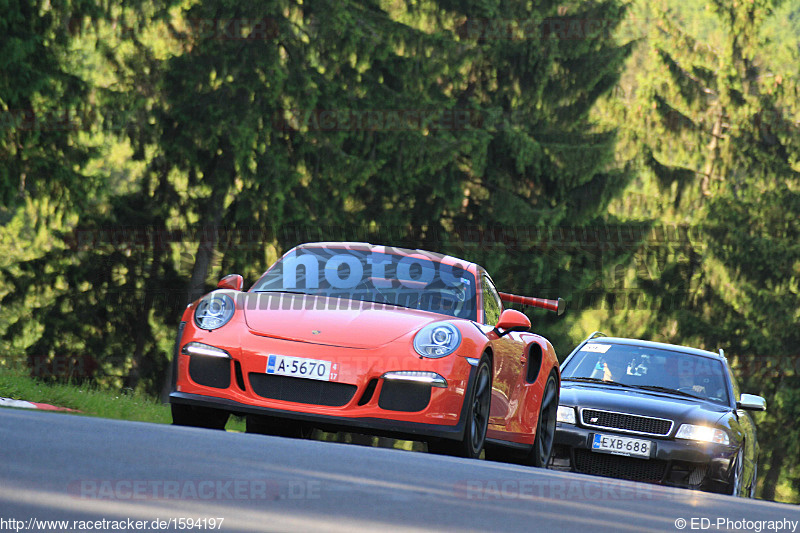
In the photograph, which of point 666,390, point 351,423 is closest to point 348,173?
point 666,390

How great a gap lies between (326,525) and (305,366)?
4186mm

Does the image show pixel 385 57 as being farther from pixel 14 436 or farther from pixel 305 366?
pixel 14 436

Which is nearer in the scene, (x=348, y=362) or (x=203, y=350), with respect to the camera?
(x=348, y=362)

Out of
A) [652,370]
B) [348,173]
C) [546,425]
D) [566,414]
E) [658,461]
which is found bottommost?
[348,173]

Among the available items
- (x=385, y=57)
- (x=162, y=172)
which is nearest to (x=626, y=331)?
(x=385, y=57)

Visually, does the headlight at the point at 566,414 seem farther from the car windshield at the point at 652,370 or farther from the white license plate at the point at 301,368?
the white license plate at the point at 301,368

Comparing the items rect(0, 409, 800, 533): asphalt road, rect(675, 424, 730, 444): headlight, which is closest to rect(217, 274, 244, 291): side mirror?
rect(0, 409, 800, 533): asphalt road

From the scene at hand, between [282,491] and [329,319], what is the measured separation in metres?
3.87

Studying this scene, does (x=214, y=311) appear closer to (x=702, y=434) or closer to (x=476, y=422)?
(x=476, y=422)

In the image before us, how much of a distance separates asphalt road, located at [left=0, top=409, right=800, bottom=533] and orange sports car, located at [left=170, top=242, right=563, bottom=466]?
1076mm

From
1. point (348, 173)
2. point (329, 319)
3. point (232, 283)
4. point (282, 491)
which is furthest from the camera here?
point (348, 173)

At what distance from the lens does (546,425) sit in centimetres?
1047

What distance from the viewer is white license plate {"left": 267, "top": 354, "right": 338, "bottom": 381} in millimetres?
7883

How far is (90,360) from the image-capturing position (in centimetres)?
2702
